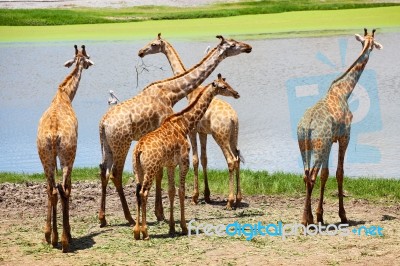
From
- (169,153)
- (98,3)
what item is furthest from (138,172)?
(98,3)

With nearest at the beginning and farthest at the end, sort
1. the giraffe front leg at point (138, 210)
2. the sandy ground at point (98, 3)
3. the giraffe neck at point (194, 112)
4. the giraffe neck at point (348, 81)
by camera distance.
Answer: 1. the giraffe front leg at point (138, 210)
2. the giraffe neck at point (194, 112)
3. the giraffe neck at point (348, 81)
4. the sandy ground at point (98, 3)

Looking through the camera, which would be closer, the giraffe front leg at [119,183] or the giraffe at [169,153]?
the giraffe at [169,153]

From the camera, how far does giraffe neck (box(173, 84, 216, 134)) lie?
38.4 feet

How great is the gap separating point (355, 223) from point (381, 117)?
8147 mm

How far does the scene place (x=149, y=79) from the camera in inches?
1027

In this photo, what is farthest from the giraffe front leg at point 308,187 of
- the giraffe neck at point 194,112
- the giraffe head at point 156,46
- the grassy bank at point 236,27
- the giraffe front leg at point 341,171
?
the grassy bank at point 236,27

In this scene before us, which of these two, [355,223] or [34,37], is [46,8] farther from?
[355,223]

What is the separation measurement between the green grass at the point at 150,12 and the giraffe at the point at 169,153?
996 inches

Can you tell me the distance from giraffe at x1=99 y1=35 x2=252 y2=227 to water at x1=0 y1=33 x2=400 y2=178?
119 inches

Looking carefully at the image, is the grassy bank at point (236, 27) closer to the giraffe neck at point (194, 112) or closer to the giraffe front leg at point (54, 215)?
the giraffe neck at point (194, 112)

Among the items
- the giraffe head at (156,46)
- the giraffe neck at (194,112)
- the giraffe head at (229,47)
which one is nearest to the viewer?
the giraffe neck at (194,112)

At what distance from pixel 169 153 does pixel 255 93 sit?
12.2 m

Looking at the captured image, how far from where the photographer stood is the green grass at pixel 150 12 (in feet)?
121

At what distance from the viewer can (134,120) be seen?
12.1m
